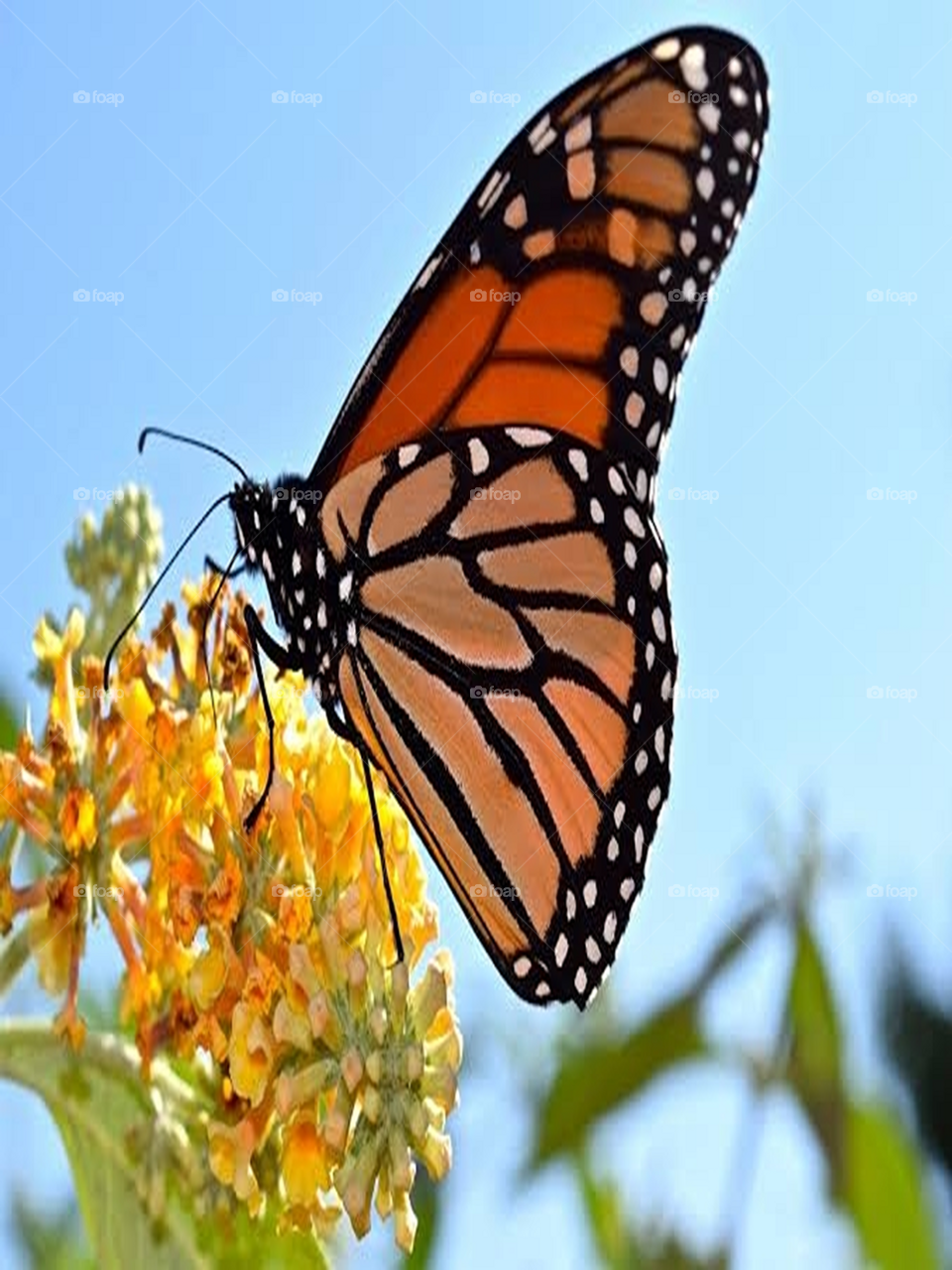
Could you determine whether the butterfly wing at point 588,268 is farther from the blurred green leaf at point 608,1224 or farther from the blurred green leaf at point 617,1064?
the blurred green leaf at point 608,1224

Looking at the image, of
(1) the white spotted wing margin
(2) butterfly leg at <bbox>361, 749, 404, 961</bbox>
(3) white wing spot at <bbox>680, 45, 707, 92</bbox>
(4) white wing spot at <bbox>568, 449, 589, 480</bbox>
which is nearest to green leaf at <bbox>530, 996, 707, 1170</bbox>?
(1) the white spotted wing margin

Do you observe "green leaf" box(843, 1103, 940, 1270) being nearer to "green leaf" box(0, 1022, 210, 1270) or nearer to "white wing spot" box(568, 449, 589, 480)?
"green leaf" box(0, 1022, 210, 1270)

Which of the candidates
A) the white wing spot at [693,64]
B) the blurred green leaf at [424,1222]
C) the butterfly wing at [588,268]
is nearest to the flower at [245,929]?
the blurred green leaf at [424,1222]

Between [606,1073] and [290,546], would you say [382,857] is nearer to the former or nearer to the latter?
[606,1073]

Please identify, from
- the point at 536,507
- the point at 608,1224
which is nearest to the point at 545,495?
the point at 536,507

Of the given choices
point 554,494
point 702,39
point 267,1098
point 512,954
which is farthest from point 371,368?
point 267,1098

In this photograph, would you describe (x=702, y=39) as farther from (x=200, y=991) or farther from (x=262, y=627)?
(x=200, y=991)
